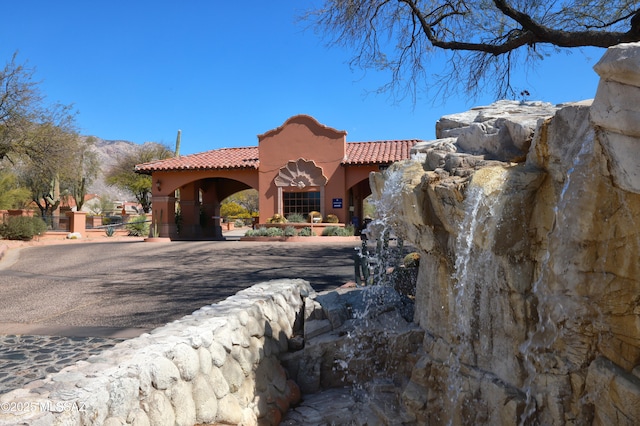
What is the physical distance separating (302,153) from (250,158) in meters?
3.10

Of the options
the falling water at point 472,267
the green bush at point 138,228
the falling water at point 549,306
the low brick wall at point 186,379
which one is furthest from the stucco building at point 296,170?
the falling water at point 549,306

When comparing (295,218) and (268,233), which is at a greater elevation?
(295,218)

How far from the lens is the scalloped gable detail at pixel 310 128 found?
19.7 meters

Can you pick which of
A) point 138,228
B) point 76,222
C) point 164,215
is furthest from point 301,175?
point 76,222

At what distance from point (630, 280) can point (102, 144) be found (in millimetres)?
151107

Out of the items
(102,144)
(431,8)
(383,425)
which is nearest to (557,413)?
(383,425)

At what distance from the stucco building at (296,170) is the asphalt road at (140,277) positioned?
4.36 metres

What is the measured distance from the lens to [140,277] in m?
10.0

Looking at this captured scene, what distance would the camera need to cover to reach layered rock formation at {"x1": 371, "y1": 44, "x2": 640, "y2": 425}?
223 cm

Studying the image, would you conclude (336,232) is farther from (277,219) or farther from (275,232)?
(277,219)

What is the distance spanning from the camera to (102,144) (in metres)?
135

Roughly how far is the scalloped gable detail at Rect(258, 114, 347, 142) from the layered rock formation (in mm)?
16020

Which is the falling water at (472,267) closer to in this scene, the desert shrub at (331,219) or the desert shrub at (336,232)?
the desert shrub at (336,232)

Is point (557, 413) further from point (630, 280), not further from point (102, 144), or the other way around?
point (102, 144)
